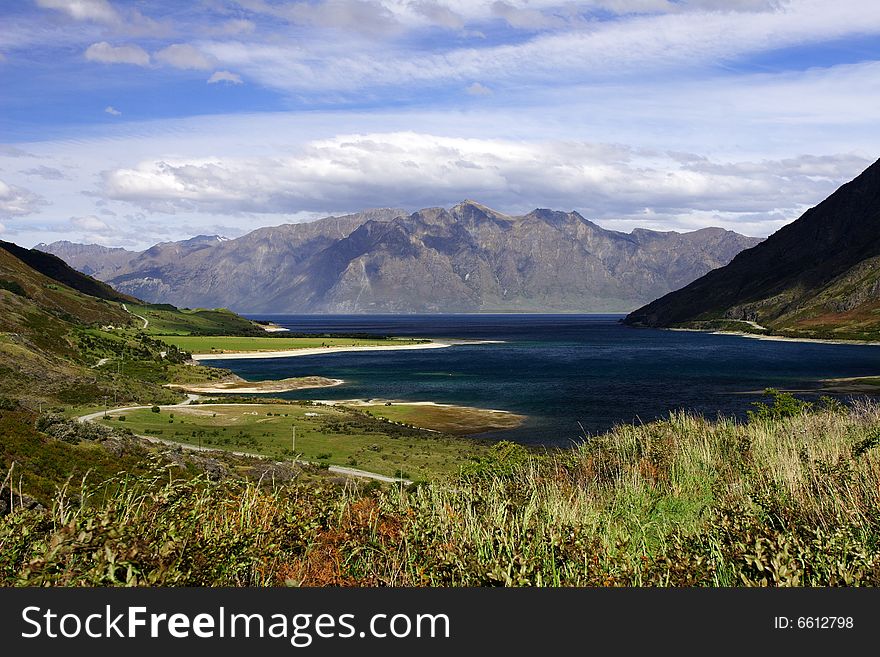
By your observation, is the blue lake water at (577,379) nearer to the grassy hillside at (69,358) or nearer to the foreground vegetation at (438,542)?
the grassy hillside at (69,358)

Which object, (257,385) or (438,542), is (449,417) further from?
(438,542)

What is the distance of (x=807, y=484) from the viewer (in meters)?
17.4

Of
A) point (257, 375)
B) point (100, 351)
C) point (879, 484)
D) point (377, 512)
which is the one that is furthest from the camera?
point (257, 375)

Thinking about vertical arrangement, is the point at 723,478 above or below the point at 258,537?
below

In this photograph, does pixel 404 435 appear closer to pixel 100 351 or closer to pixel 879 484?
pixel 879 484

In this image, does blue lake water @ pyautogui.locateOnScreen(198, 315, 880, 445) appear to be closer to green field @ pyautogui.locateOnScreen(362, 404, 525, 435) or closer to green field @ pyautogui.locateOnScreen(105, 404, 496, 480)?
green field @ pyautogui.locateOnScreen(362, 404, 525, 435)

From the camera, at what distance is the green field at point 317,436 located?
2255 inches

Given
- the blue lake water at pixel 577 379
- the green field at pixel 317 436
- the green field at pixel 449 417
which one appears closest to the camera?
the green field at pixel 317 436

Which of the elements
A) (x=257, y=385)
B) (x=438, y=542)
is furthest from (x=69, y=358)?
(x=438, y=542)

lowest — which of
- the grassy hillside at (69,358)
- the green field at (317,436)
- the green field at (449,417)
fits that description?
the green field at (449,417)

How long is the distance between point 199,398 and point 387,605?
109 metres

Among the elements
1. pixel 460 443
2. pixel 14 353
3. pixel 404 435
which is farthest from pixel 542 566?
pixel 14 353

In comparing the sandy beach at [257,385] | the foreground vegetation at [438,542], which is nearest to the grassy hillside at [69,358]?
the sandy beach at [257,385]

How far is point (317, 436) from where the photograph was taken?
69.5m
